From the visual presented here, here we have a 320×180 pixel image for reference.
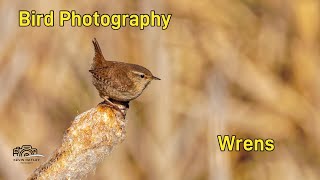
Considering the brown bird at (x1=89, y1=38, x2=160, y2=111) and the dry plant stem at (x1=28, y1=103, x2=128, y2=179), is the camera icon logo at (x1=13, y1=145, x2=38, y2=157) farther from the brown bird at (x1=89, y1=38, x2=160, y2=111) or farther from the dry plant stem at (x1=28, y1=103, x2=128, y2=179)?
the dry plant stem at (x1=28, y1=103, x2=128, y2=179)

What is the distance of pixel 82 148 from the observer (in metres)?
1.19

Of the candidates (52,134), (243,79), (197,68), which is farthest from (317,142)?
(52,134)

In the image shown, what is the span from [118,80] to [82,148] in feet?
2.22

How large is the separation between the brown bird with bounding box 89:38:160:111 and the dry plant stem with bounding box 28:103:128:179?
43 centimetres

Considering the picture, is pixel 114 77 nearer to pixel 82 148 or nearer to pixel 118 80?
pixel 118 80

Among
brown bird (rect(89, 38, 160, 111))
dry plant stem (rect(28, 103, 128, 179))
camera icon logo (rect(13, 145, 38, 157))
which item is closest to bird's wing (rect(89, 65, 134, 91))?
brown bird (rect(89, 38, 160, 111))

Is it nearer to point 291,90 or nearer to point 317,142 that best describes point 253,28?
point 291,90

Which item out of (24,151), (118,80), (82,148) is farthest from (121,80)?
(24,151)

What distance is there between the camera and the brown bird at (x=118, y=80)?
70.4 inches

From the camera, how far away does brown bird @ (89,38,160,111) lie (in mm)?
1788

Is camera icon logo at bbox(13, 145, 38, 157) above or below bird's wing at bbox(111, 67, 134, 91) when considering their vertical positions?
below

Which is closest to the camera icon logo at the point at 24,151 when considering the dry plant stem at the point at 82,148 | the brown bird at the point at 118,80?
the brown bird at the point at 118,80

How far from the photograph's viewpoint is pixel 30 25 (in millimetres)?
2748

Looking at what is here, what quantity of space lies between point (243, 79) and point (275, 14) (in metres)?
0.30
